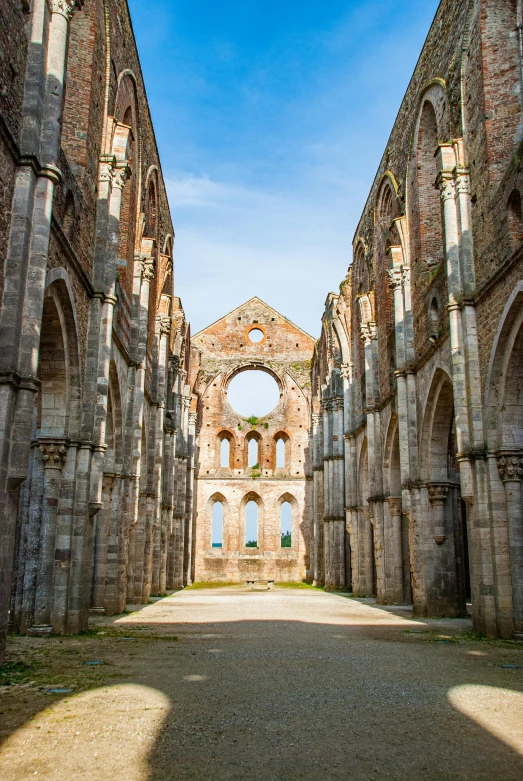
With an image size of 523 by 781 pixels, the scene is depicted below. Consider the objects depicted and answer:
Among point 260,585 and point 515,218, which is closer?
point 515,218

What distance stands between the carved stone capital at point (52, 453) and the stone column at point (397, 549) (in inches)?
442

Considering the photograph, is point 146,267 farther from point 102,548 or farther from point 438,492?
point 438,492

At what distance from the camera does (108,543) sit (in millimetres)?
15930

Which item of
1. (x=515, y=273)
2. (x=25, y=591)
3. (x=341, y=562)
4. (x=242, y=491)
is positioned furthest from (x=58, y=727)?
(x=242, y=491)

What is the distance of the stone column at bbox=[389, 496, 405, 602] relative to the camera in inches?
777

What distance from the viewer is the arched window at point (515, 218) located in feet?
37.7

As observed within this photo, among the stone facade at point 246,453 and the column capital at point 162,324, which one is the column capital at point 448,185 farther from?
the stone facade at point 246,453

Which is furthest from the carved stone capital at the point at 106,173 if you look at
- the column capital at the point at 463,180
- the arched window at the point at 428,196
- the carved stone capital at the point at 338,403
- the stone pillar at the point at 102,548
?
the carved stone capital at the point at 338,403

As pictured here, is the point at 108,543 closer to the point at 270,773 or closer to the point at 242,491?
the point at 270,773

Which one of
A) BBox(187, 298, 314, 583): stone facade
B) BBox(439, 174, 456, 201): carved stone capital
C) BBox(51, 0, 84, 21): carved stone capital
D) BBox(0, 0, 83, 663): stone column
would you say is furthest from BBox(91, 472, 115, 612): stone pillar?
BBox(187, 298, 314, 583): stone facade

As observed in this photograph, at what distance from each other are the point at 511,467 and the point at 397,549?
8721 millimetres

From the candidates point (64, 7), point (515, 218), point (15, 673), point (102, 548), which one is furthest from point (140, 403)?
point (15, 673)

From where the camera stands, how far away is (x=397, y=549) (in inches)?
781

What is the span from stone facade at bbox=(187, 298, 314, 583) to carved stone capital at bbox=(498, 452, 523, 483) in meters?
25.5
